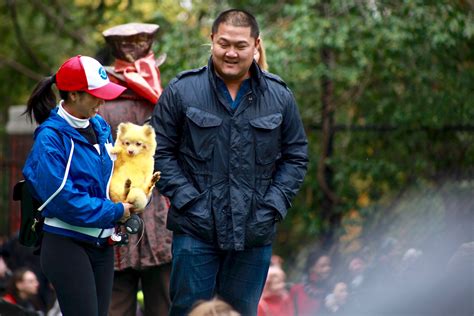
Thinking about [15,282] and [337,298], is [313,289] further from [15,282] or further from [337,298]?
[15,282]

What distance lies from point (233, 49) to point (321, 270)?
5339 mm

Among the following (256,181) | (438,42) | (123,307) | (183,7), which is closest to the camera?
(256,181)

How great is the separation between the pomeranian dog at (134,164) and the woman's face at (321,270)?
529 centimetres

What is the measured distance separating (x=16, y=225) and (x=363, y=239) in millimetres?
5760

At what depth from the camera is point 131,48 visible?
6.67 metres

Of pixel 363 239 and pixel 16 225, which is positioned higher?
pixel 363 239

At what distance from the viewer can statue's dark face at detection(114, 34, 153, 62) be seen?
6.65 meters

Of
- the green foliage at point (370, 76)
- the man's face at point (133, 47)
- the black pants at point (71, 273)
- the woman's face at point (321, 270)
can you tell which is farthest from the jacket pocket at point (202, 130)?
the green foliage at point (370, 76)

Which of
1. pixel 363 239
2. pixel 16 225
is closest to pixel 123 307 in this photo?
pixel 363 239

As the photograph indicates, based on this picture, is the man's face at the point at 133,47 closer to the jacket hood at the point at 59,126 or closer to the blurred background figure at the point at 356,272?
the jacket hood at the point at 59,126

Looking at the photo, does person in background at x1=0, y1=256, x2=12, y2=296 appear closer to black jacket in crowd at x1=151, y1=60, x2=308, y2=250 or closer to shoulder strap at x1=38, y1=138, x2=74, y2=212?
black jacket in crowd at x1=151, y1=60, x2=308, y2=250

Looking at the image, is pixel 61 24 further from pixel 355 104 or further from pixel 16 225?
pixel 355 104

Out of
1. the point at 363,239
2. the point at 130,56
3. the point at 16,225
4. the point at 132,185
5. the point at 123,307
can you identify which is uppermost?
the point at 130,56

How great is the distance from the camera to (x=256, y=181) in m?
5.54
